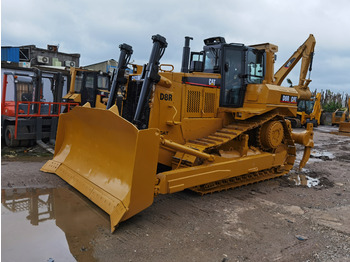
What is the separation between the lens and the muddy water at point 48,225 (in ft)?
10.7

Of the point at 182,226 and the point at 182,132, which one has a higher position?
the point at 182,132

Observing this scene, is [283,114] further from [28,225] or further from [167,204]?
[28,225]

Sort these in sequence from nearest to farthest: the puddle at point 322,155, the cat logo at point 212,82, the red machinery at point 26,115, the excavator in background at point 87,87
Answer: the cat logo at point 212,82, the red machinery at point 26,115, the puddle at point 322,155, the excavator in background at point 87,87

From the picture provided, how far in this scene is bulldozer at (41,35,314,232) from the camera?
13.6ft

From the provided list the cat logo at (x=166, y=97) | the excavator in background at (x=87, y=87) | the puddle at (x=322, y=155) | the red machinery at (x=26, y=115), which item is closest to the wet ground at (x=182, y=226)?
the cat logo at (x=166, y=97)

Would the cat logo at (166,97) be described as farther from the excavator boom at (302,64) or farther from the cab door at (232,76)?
the excavator boom at (302,64)

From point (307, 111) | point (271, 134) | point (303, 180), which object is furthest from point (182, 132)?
point (307, 111)

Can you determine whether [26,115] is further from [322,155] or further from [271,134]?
[322,155]

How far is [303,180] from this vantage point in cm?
694

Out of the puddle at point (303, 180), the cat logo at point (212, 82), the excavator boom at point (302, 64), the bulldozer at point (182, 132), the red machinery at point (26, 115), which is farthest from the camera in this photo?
the red machinery at point (26, 115)

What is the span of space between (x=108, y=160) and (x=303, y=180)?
4821 millimetres

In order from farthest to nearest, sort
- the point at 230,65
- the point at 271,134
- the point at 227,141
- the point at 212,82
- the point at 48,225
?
the point at 271,134 < the point at 230,65 < the point at 212,82 < the point at 227,141 < the point at 48,225

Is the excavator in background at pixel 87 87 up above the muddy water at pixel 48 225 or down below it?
above

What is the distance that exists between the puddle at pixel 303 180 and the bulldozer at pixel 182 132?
0.81 ft
